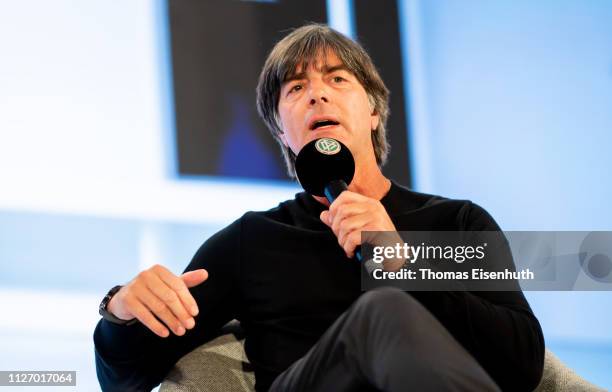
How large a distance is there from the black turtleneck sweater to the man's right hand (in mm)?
175

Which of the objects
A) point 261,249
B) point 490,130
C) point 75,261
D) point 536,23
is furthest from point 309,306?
point 536,23

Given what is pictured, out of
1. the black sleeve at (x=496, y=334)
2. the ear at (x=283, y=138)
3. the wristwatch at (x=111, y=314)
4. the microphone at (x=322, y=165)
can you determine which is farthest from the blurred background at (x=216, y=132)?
the black sleeve at (x=496, y=334)

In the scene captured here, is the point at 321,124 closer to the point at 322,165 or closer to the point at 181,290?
the point at 322,165

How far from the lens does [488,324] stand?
4.82 ft

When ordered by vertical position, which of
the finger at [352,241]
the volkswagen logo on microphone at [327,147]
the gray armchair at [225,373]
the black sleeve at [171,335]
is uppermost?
the volkswagen logo on microphone at [327,147]

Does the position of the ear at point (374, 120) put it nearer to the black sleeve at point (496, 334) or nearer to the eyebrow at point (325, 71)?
the eyebrow at point (325, 71)

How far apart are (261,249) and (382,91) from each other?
607 millimetres

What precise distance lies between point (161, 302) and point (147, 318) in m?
0.04

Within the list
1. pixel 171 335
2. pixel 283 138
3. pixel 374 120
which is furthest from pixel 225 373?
pixel 374 120

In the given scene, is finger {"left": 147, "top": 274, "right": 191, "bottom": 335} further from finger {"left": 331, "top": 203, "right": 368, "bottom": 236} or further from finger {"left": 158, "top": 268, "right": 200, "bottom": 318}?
finger {"left": 331, "top": 203, "right": 368, "bottom": 236}

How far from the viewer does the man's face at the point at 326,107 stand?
194 centimetres

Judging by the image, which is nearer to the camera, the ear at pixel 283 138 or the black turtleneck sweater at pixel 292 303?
the black turtleneck sweater at pixel 292 303

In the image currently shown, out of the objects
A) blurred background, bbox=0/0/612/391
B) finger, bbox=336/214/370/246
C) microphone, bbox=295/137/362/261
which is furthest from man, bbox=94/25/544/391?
blurred background, bbox=0/0/612/391
